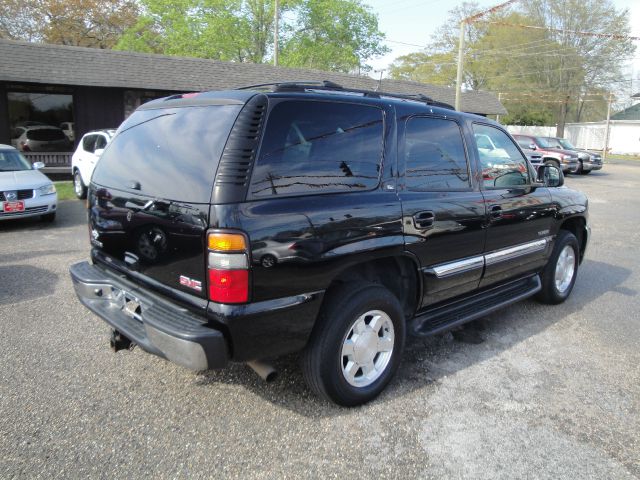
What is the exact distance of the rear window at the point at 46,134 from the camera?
53.0 ft

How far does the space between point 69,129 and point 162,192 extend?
53.5ft

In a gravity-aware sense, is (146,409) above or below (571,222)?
below

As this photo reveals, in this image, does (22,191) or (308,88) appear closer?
(308,88)

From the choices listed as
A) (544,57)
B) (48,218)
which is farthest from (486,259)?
(544,57)

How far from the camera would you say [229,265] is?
244 centimetres

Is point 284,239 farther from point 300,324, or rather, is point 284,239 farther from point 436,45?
point 436,45

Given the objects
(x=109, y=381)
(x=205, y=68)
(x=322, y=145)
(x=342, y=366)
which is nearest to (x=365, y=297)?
(x=342, y=366)

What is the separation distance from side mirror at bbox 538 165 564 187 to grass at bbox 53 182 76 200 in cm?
1069

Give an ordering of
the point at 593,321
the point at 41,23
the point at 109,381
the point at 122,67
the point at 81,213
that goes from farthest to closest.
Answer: the point at 41,23, the point at 122,67, the point at 81,213, the point at 593,321, the point at 109,381

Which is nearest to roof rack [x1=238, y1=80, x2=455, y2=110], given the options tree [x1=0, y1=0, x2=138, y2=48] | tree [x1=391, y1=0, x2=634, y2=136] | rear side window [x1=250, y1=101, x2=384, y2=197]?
rear side window [x1=250, y1=101, x2=384, y2=197]

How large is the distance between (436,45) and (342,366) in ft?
187

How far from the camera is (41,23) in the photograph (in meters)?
32.2

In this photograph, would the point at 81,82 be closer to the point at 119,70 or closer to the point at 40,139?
the point at 119,70

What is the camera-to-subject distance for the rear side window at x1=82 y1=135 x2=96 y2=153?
1110cm
